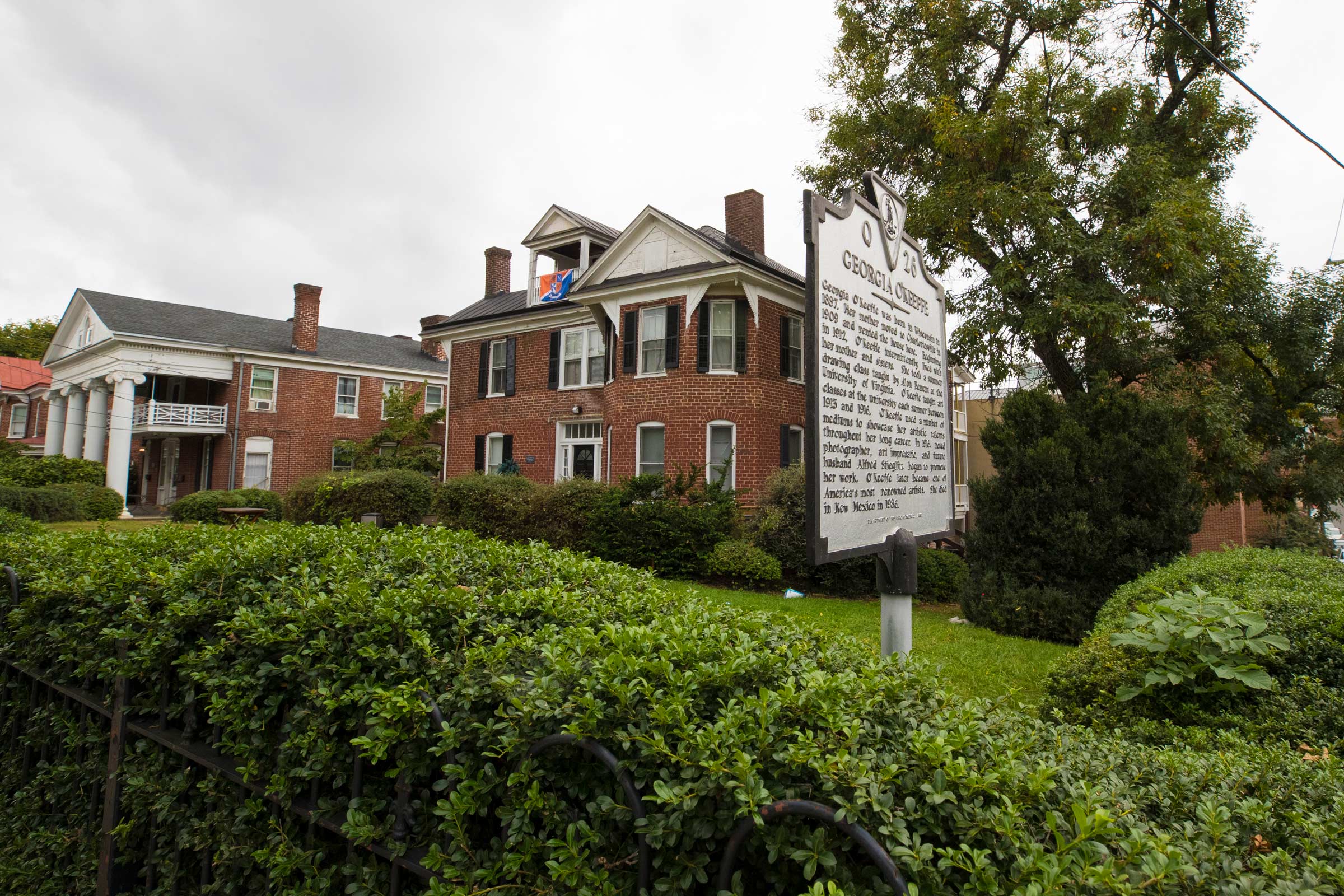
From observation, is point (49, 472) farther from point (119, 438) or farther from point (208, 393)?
point (208, 393)

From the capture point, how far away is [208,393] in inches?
1336

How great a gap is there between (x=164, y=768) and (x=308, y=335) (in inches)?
1414

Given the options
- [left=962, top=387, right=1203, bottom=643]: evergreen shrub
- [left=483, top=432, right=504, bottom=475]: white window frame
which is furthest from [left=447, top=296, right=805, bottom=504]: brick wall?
[left=962, top=387, right=1203, bottom=643]: evergreen shrub

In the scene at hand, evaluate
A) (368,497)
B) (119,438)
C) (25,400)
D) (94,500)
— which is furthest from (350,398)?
(25,400)

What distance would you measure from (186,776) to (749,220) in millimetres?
21541

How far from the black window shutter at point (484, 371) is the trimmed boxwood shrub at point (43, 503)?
12.4 m

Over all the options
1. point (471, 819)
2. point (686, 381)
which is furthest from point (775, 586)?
point (471, 819)

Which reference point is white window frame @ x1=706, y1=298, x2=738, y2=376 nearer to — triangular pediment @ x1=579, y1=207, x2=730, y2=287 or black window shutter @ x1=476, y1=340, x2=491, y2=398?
triangular pediment @ x1=579, y1=207, x2=730, y2=287

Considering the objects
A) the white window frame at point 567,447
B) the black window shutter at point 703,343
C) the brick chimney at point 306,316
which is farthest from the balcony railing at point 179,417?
the black window shutter at point 703,343

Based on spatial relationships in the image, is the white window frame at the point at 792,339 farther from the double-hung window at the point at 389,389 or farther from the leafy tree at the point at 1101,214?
the double-hung window at the point at 389,389

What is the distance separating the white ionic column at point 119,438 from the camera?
1195 inches

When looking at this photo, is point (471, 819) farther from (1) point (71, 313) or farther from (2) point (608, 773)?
(1) point (71, 313)

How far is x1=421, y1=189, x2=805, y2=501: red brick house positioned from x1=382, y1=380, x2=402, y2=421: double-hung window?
11093 mm

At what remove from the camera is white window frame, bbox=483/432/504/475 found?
79.2ft
